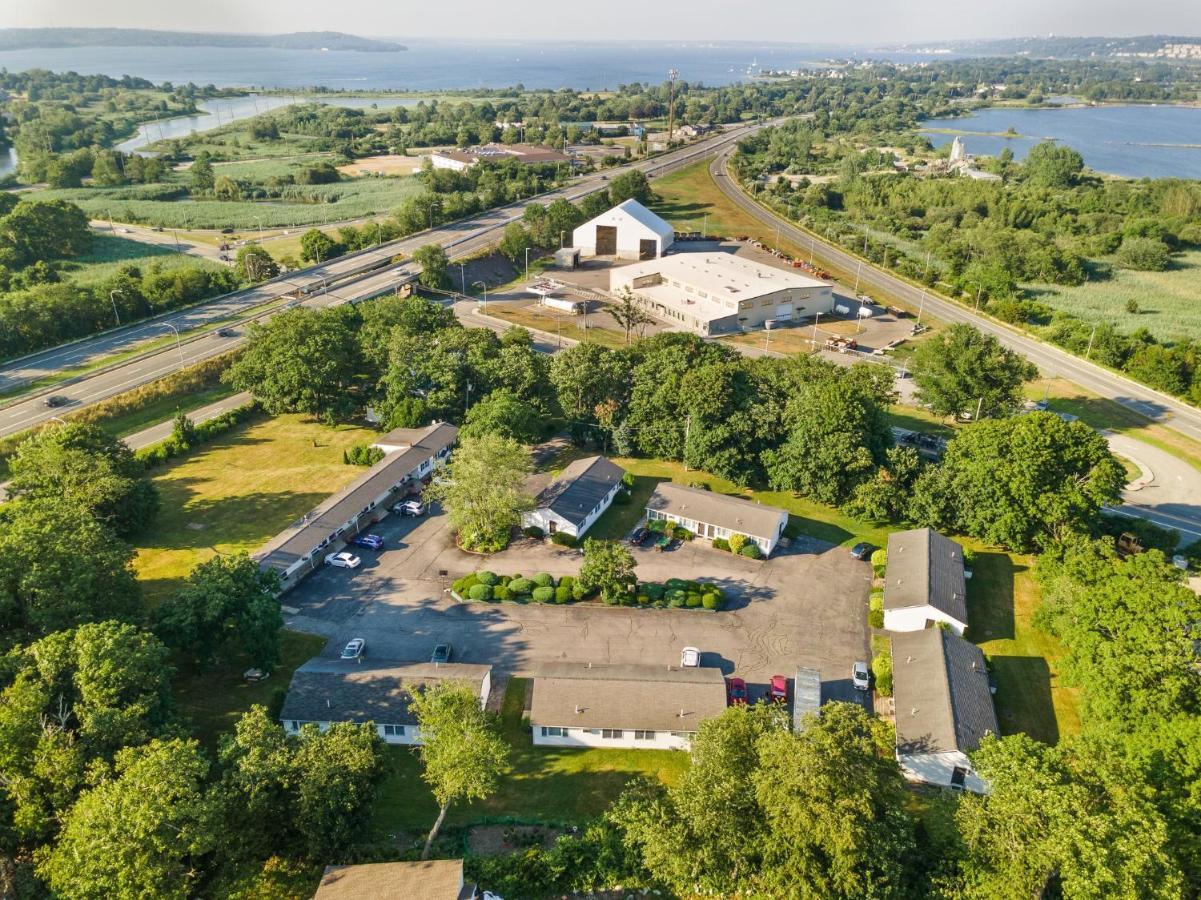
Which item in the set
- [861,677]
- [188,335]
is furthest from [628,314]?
[861,677]

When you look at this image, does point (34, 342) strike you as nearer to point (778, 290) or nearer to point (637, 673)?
point (637, 673)

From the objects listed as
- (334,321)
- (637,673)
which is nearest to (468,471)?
(637,673)

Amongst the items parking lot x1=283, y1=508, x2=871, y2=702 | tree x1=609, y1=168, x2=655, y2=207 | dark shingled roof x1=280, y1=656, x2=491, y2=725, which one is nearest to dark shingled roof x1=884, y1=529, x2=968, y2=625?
parking lot x1=283, y1=508, x2=871, y2=702

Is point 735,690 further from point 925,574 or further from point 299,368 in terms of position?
point 299,368

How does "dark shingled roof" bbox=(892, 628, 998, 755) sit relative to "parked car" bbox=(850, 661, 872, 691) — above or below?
above

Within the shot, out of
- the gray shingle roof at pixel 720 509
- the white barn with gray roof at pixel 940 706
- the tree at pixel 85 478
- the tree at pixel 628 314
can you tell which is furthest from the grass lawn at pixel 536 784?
the tree at pixel 628 314

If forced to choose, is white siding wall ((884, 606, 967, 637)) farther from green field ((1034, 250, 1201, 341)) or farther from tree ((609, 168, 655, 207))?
tree ((609, 168, 655, 207))
